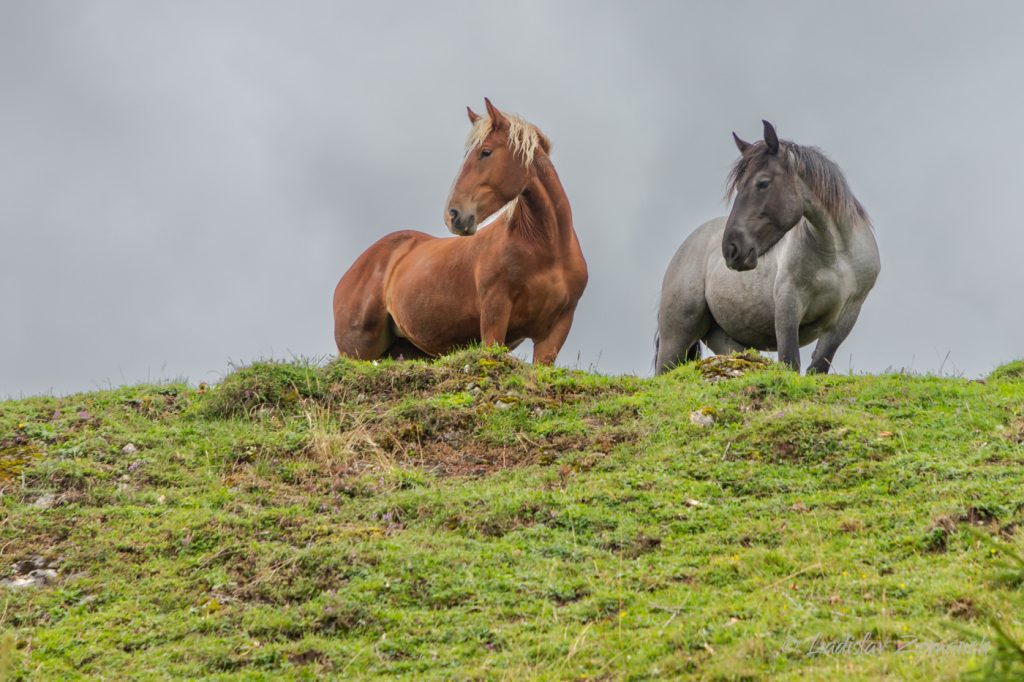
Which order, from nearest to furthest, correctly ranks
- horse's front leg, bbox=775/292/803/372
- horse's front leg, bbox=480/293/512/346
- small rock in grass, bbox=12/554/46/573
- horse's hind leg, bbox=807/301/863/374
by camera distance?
1. small rock in grass, bbox=12/554/46/573
2. horse's front leg, bbox=480/293/512/346
3. horse's front leg, bbox=775/292/803/372
4. horse's hind leg, bbox=807/301/863/374

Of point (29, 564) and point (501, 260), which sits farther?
point (501, 260)

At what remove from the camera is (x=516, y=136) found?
11.2 m

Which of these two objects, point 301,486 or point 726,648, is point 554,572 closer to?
point 726,648

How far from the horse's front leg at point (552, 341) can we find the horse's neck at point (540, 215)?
0.76 m

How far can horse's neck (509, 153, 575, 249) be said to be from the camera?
36.9 feet

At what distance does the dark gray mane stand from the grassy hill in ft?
6.37

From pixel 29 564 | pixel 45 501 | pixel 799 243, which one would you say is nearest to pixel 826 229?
pixel 799 243

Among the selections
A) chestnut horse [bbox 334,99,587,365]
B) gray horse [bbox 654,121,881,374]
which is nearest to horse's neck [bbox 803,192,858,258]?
gray horse [bbox 654,121,881,374]

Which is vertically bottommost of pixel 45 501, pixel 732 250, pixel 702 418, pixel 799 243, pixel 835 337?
pixel 45 501

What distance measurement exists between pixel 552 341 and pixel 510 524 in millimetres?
4519

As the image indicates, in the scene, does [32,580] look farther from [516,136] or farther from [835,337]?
[835,337]

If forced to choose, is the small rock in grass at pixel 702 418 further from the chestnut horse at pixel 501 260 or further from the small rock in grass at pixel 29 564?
the small rock in grass at pixel 29 564

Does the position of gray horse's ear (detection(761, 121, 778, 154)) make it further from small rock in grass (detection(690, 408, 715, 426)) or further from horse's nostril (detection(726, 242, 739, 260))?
small rock in grass (detection(690, 408, 715, 426))

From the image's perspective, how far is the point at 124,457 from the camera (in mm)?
8750
